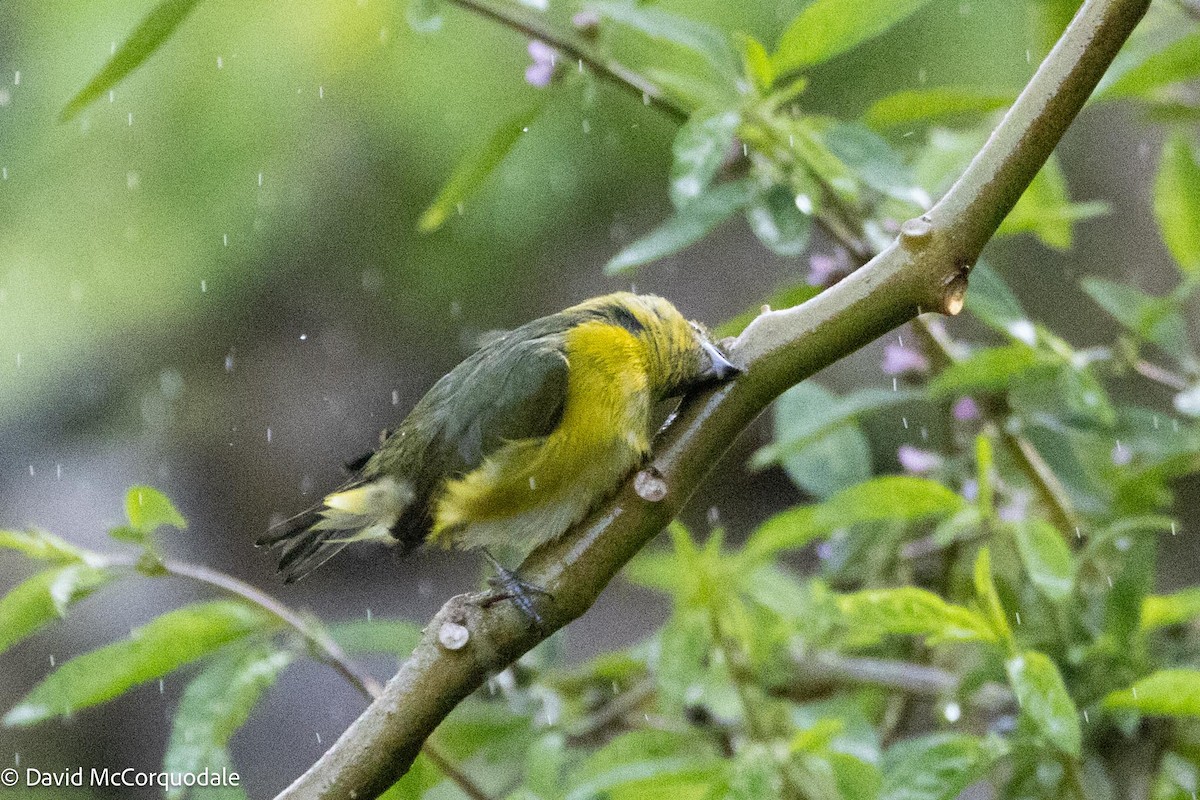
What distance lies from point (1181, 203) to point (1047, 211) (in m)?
0.36

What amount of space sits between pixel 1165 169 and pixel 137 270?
2359 millimetres

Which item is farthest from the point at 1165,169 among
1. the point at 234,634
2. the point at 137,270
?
the point at 137,270

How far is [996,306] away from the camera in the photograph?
142 cm

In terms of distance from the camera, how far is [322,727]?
2889 mm

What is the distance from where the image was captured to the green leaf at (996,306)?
1.40m

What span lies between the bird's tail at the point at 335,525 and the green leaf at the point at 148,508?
108 mm

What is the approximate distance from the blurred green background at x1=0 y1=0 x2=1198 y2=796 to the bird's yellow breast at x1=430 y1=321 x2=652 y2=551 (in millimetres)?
1372

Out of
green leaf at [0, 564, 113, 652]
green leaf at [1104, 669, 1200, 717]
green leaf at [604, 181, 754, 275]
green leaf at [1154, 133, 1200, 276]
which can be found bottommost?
green leaf at [1104, 669, 1200, 717]

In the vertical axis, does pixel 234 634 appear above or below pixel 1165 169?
above

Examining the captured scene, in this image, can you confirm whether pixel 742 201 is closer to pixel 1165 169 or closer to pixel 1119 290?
pixel 1119 290

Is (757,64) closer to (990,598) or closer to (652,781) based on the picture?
(990,598)

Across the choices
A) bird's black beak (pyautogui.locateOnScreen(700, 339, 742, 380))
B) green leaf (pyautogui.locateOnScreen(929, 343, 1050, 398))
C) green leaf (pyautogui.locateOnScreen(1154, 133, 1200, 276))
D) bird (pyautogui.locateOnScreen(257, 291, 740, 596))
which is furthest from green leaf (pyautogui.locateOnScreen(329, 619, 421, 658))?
green leaf (pyautogui.locateOnScreen(1154, 133, 1200, 276))

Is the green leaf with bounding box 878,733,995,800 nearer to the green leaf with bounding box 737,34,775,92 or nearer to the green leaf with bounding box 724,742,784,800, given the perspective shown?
the green leaf with bounding box 724,742,784,800

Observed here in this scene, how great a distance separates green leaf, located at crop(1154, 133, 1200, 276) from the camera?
169 centimetres
